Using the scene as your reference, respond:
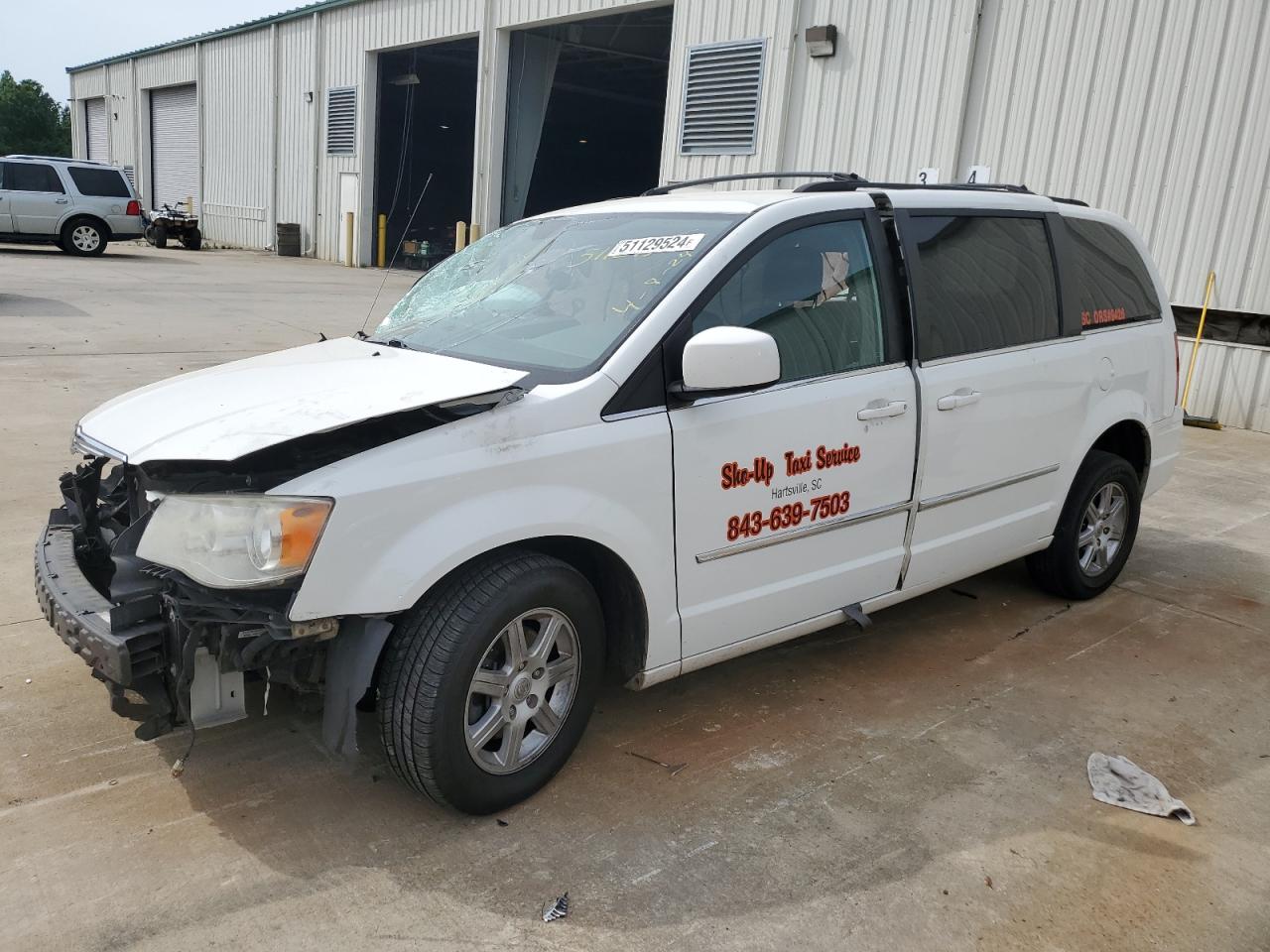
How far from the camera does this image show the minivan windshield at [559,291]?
126 inches

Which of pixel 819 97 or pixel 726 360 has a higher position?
pixel 819 97

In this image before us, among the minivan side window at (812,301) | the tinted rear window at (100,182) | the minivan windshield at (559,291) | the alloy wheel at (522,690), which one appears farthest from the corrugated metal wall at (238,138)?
the alloy wheel at (522,690)

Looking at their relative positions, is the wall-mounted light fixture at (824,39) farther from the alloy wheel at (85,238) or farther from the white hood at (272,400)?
the alloy wheel at (85,238)

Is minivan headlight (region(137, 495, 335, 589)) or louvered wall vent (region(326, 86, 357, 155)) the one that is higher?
louvered wall vent (region(326, 86, 357, 155))

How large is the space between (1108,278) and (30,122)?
71.0m

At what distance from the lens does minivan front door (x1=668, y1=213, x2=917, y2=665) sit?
3148 mm

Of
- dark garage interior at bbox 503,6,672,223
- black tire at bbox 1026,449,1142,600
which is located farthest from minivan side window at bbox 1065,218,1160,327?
dark garage interior at bbox 503,6,672,223

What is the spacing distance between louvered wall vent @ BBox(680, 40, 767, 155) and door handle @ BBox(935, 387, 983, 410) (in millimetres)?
10457

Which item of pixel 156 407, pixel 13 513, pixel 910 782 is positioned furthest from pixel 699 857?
pixel 13 513

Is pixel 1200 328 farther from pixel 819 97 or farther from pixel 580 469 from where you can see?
pixel 580 469

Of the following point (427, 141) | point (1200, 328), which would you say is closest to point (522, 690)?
point (1200, 328)

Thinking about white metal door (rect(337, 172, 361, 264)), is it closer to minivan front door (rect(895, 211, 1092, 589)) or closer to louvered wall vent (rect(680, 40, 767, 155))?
louvered wall vent (rect(680, 40, 767, 155))

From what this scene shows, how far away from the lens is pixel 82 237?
21.6 metres

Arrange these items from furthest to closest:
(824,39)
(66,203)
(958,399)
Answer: (66,203), (824,39), (958,399)
